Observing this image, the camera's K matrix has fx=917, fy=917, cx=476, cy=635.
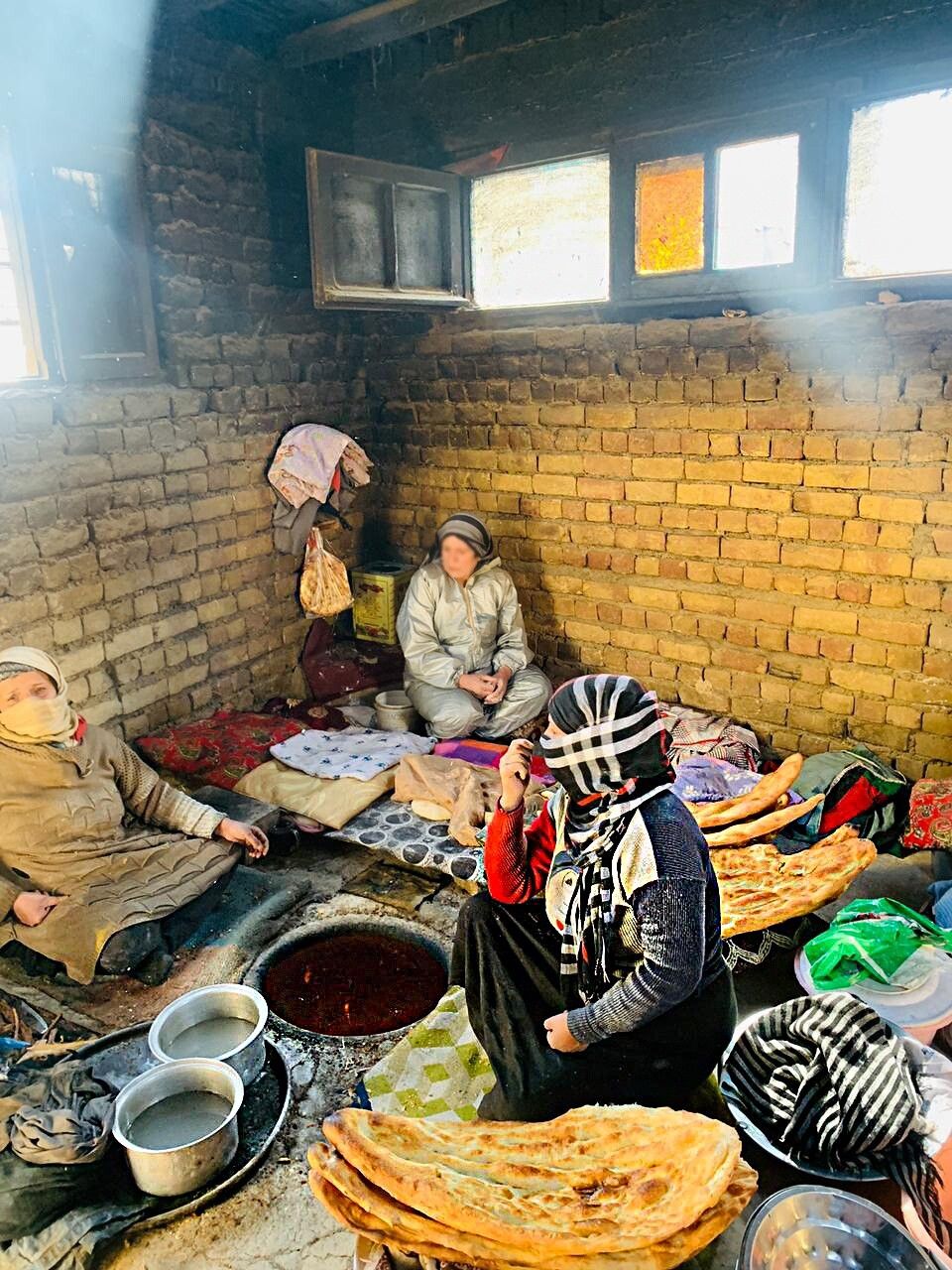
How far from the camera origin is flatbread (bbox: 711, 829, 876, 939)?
10.7 feet

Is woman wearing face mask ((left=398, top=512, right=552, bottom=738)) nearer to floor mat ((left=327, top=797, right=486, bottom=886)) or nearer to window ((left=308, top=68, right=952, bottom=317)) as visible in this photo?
floor mat ((left=327, top=797, right=486, bottom=886))

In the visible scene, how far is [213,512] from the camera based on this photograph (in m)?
5.27

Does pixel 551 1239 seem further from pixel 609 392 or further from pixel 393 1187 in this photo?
pixel 609 392

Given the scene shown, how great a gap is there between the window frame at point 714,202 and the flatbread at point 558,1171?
386 cm

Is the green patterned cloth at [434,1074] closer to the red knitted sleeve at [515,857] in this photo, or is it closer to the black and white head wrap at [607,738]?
the red knitted sleeve at [515,857]

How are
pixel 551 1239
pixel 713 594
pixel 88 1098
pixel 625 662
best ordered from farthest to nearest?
pixel 625 662
pixel 713 594
pixel 88 1098
pixel 551 1239

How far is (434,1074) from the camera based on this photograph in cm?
294

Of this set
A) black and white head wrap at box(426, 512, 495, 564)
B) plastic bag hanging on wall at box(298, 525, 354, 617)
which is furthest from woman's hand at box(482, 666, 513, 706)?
plastic bag hanging on wall at box(298, 525, 354, 617)

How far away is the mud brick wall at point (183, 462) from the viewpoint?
4312mm

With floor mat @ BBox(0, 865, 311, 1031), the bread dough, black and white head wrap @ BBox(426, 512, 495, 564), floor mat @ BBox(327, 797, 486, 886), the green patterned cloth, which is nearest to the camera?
the green patterned cloth

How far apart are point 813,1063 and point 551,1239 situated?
2.99ft

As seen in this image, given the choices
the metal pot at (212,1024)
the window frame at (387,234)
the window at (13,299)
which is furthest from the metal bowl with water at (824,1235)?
the window frame at (387,234)

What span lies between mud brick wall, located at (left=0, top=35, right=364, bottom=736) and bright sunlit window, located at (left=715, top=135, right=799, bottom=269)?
258 cm

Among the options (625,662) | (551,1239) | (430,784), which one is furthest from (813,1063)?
(625,662)
